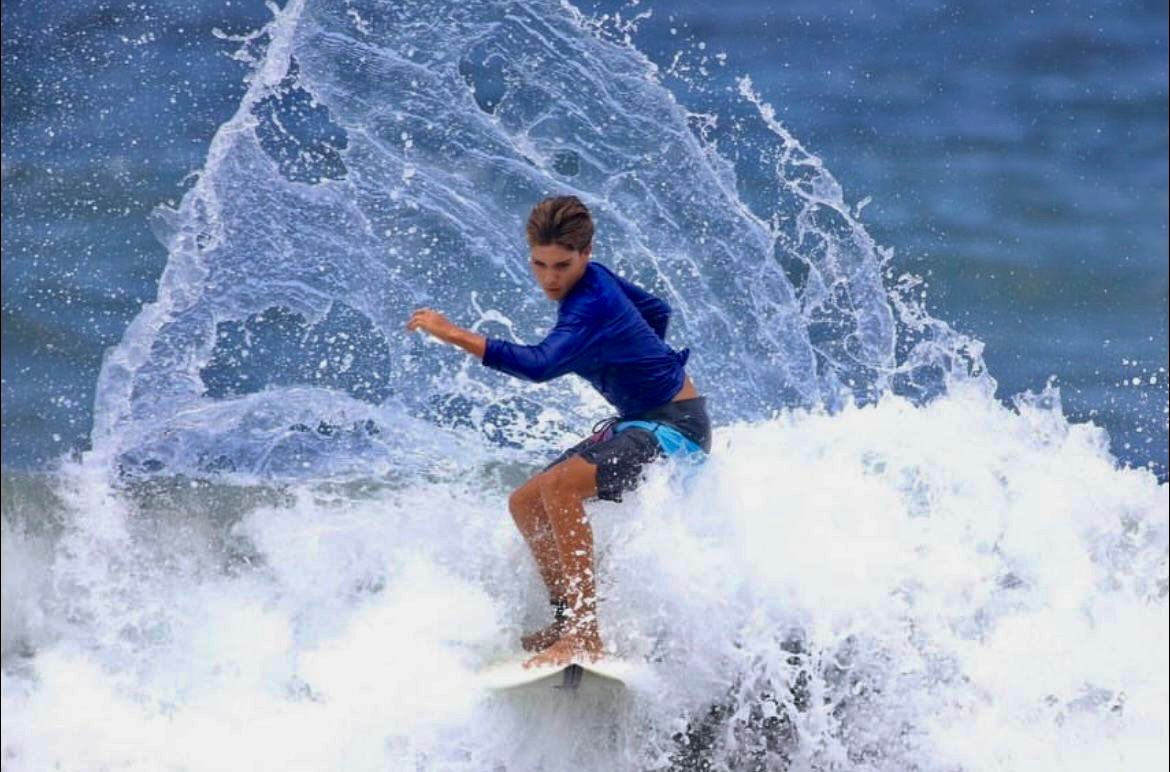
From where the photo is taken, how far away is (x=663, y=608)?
4.93 meters

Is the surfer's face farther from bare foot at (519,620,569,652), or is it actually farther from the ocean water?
bare foot at (519,620,569,652)

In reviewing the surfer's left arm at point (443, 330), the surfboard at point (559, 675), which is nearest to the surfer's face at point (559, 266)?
the surfer's left arm at point (443, 330)

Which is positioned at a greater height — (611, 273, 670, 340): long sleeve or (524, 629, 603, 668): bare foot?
(611, 273, 670, 340): long sleeve

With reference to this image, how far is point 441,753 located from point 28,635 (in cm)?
279

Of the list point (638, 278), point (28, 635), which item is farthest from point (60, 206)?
point (638, 278)

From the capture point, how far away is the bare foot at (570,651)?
4676 millimetres

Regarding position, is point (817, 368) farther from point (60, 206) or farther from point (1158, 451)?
point (60, 206)

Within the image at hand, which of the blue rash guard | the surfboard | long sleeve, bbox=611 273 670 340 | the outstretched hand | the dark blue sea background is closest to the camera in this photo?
the outstretched hand

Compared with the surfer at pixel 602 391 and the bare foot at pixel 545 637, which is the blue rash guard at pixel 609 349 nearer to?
the surfer at pixel 602 391

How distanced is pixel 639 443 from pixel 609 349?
0.30m

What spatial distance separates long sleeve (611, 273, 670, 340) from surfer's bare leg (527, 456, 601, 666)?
56 cm

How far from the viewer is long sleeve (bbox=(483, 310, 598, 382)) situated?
14.8 ft

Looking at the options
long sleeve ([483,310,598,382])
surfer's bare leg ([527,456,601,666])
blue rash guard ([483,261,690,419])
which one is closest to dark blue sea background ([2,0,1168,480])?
blue rash guard ([483,261,690,419])

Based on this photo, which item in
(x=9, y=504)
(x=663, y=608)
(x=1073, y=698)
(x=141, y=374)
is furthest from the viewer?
(x=9, y=504)
